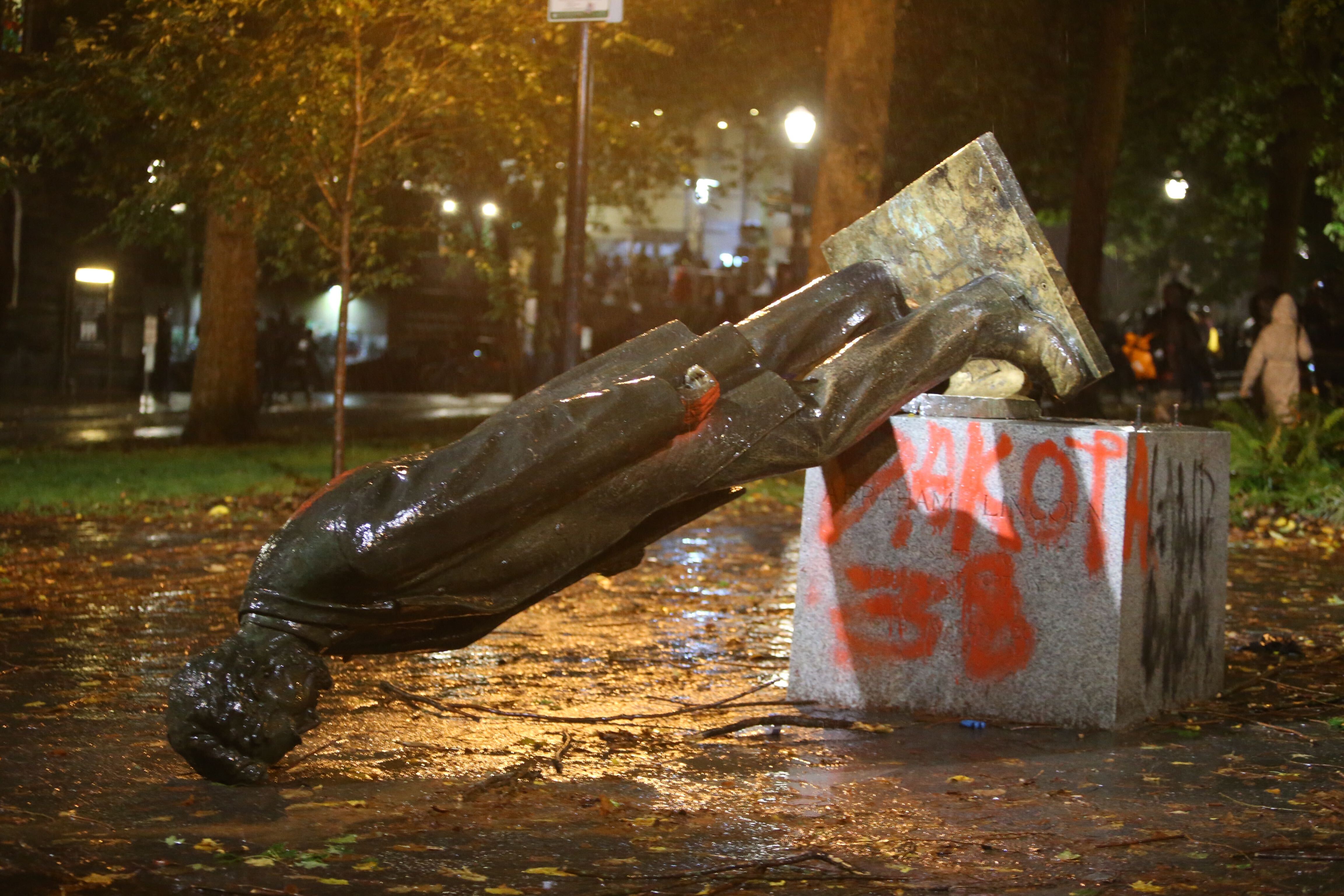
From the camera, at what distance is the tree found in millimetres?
15789

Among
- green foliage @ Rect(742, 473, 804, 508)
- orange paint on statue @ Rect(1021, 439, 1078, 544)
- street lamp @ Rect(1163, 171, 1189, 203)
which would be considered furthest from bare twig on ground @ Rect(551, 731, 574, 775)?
street lamp @ Rect(1163, 171, 1189, 203)

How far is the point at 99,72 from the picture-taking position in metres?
14.6

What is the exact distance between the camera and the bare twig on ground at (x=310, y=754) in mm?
4941

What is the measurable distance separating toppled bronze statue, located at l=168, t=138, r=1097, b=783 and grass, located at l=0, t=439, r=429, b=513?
926 centimetres

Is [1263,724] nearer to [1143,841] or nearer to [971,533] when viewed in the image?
[971,533]

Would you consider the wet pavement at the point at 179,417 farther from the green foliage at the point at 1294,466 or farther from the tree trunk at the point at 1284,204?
the tree trunk at the point at 1284,204

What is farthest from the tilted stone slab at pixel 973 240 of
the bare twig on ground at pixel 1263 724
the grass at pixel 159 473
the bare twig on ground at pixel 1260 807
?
the grass at pixel 159 473

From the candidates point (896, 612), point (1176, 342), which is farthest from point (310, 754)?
point (1176, 342)

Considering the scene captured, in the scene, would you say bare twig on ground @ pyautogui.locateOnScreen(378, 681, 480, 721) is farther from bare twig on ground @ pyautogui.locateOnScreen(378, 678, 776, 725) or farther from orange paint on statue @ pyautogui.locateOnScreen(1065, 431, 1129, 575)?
orange paint on statue @ pyautogui.locateOnScreen(1065, 431, 1129, 575)

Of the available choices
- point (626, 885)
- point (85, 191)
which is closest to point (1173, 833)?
point (626, 885)

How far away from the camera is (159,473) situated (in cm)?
1591

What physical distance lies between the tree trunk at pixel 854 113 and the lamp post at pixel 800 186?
825 cm

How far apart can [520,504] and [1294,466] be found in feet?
39.1

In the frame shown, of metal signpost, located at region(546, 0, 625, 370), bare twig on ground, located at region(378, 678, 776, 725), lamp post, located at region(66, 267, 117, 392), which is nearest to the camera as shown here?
bare twig on ground, located at region(378, 678, 776, 725)
